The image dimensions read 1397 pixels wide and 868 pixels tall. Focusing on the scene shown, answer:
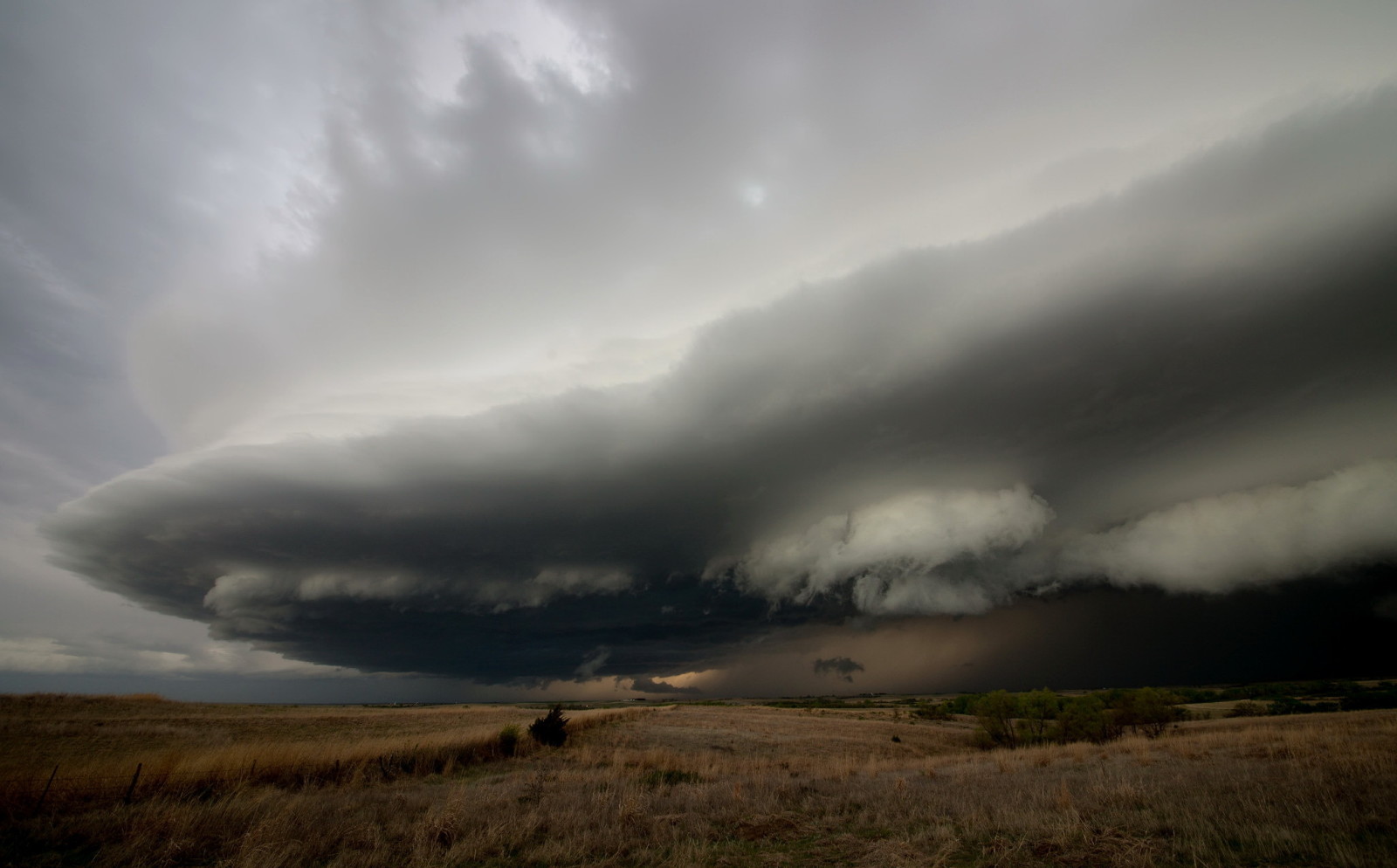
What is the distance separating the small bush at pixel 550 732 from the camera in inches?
1345

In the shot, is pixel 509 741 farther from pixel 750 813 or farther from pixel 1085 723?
pixel 1085 723

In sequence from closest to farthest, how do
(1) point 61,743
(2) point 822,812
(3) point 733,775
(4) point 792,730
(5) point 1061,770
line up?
(2) point 822,812
(5) point 1061,770
(3) point 733,775
(1) point 61,743
(4) point 792,730

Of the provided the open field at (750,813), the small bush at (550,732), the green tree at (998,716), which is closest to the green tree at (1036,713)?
the green tree at (998,716)

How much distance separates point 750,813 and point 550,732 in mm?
24096

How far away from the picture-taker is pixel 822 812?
15383 millimetres

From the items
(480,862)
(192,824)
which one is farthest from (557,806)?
(192,824)

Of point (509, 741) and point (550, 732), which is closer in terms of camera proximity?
point (509, 741)

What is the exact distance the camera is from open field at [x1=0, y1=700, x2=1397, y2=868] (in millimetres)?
10117

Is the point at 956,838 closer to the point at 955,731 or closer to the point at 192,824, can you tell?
the point at 192,824

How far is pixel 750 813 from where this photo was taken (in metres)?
14.9

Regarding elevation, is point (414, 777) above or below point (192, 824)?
below

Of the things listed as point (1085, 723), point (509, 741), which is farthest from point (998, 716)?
point (509, 741)

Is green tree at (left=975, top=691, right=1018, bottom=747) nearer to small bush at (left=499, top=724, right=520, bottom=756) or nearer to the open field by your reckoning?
the open field

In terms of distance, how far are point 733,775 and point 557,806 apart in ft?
33.3
